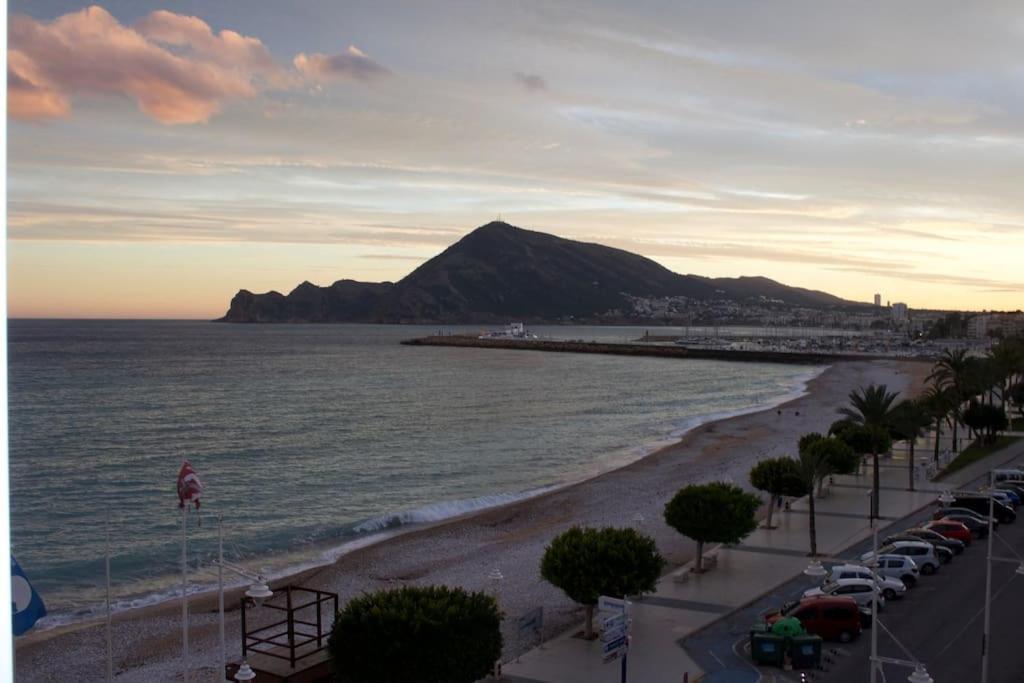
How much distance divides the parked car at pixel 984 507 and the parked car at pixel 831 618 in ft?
37.7

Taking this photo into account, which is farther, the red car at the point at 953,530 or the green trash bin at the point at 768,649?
the red car at the point at 953,530

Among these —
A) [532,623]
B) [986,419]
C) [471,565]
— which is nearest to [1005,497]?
[986,419]

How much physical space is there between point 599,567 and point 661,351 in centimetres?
13723

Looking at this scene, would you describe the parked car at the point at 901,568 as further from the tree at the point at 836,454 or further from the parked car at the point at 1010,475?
the parked car at the point at 1010,475

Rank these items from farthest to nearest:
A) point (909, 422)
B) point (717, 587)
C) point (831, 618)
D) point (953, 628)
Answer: point (909, 422) < point (717, 587) < point (953, 628) < point (831, 618)

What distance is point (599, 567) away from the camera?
1741 centimetres

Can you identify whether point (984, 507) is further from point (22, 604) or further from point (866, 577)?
point (22, 604)

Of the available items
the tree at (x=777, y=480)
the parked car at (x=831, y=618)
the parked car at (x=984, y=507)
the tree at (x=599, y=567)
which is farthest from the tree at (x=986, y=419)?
the tree at (x=599, y=567)

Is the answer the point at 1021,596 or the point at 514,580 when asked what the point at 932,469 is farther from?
the point at 514,580

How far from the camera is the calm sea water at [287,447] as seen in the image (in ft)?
95.8

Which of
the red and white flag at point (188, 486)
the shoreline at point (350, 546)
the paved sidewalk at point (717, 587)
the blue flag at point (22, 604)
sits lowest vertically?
the shoreline at point (350, 546)

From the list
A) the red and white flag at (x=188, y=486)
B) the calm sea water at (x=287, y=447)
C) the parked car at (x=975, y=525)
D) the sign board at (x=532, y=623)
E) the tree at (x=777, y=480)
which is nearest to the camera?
the red and white flag at (x=188, y=486)

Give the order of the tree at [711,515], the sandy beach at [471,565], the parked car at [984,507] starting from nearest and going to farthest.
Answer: the sandy beach at [471,565], the tree at [711,515], the parked car at [984,507]

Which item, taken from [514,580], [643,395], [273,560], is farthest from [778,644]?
[643,395]
